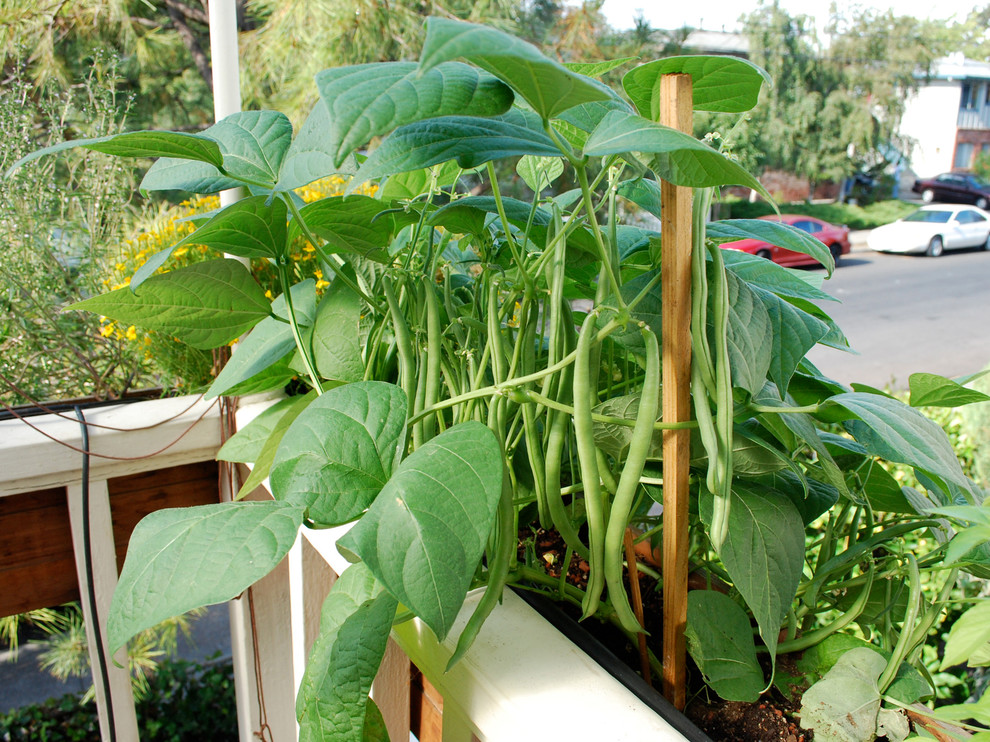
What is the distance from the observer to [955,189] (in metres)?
11.3

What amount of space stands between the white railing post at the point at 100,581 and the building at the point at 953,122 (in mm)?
15287

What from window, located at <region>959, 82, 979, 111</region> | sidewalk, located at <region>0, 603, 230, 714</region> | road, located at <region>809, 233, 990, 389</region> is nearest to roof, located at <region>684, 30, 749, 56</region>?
road, located at <region>809, 233, 990, 389</region>

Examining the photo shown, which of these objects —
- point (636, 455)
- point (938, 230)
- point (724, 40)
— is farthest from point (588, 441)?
point (724, 40)

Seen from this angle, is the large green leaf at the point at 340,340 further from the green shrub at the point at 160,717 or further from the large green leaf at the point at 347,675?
the green shrub at the point at 160,717

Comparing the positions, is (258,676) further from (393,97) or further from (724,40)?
(724,40)

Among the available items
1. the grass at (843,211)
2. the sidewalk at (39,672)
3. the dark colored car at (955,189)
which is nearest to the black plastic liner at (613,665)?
the sidewalk at (39,672)

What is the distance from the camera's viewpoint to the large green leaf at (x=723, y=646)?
299mm

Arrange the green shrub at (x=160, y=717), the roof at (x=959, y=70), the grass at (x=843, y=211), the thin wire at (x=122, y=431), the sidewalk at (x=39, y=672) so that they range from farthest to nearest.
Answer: the roof at (x=959, y=70)
the grass at (x=843, y=211)
the sidewalk at (x=39, y=672)
the green shrub at (x=160, y=717)
the thin wire at (x=122, y=431)

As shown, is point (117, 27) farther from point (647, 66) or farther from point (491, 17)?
point (647, 66)

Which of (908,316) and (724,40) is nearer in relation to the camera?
(908,316)

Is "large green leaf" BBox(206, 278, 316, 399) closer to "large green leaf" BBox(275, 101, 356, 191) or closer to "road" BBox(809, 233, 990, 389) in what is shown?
"large green leaf" BBox(275, 101, 356, 191)

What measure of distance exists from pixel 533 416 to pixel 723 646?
13cm

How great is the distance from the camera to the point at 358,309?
15.9 inches

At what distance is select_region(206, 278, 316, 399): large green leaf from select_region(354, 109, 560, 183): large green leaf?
7.5 inches
